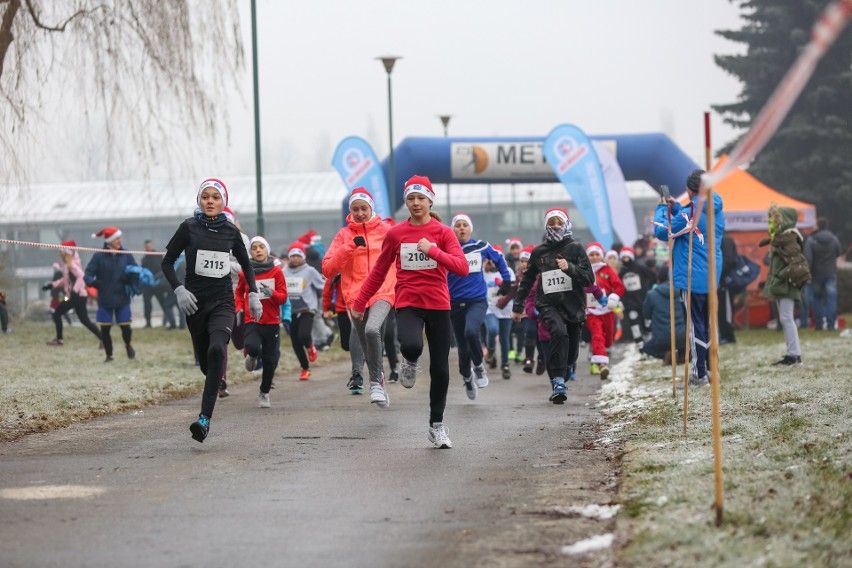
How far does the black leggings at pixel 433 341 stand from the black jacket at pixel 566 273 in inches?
121

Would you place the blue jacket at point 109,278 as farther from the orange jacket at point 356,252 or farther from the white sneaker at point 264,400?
the white sneaker at point 264,400

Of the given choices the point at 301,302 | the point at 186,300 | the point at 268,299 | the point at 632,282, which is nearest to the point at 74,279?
the point at 301,302

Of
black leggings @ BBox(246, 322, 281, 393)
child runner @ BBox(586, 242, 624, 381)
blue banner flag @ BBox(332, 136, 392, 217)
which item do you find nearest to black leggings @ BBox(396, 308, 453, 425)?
black leggings @ BBox(246, 322, 281, 393)

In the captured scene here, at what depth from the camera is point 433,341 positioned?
9141 mm

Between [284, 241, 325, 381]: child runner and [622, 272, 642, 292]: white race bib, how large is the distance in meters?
6.06

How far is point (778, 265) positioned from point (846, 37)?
28384mm

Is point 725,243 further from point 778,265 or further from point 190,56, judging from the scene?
point 190,56

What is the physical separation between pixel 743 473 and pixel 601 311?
8.80m

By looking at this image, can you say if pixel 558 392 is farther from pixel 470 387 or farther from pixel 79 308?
pixel 79 308

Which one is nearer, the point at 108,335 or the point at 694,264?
the point at 694,264

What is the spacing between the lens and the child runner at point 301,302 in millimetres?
16062

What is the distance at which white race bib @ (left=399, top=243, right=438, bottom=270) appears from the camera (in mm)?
9180

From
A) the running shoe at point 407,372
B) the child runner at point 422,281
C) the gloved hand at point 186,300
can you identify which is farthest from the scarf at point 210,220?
the running shoe at point 407,372

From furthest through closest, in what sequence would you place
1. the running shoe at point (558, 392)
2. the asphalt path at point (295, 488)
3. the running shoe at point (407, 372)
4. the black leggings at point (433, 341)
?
the running shoe at point (558, 392) < the running shoe at point (407, 372) < the black leggings at point (433, 341) < the asphalt path at point (295, 488)
